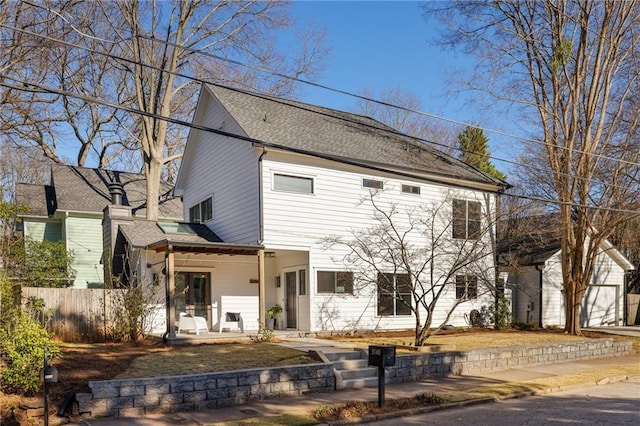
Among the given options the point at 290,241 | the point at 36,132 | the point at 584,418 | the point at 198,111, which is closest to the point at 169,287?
the point at 290,241

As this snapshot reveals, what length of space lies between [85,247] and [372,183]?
45.5ft

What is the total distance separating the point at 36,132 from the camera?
2858 centimetres

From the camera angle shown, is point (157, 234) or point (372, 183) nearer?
point (157, 234)

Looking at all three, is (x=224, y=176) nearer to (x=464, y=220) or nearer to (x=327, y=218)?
(x=327, y=218)

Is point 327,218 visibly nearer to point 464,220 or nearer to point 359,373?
point 464,220

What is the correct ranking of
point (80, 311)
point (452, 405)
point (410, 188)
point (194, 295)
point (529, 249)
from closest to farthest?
point (452, 405), point (80, 311), point (194, 295), point (410, 188), point (529, 249)

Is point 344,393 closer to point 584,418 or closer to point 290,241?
point 584,418

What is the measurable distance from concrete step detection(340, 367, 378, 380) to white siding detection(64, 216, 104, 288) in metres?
16.1

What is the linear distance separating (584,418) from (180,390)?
21.2 ft

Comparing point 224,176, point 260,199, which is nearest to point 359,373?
point 260,199

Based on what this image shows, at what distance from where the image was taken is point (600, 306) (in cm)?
2536

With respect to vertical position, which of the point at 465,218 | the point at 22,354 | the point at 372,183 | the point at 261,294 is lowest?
the point at 22,354

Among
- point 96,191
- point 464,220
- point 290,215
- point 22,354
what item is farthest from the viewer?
point 96,191

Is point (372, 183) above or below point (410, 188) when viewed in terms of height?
above
